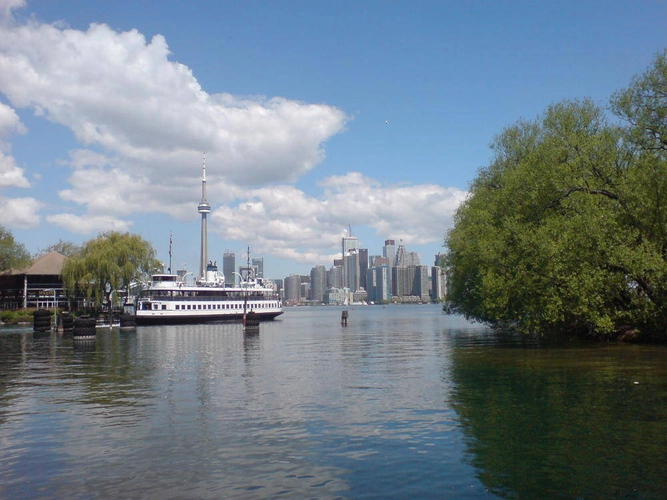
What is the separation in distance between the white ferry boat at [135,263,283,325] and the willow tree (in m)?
3.60

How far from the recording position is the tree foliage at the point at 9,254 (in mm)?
97312

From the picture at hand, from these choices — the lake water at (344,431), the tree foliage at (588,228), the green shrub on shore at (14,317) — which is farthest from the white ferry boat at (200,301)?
the lake water at (344,431)

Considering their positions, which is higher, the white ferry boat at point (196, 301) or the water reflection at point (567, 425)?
the white ferry boat at point (196, 301)

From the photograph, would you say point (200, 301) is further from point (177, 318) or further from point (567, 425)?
point (567, 425)

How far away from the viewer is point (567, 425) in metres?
15.1

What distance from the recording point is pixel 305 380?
25281 millimetres

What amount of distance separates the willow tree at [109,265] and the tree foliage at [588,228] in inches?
2345

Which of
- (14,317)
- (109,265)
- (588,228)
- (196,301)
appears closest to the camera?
(588,228)

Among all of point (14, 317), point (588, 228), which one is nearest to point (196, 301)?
point (14, 317)

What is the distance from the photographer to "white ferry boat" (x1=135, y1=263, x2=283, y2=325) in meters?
89.2

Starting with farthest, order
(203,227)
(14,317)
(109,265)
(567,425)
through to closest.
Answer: (203,227)
(14,317)
(109,265)
(567,425)

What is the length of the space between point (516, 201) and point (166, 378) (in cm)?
2413

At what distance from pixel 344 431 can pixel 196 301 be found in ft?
266

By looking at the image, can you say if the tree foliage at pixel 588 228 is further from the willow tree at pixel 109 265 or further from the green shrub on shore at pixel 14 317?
the green shrub on shore at pixel 14 317
